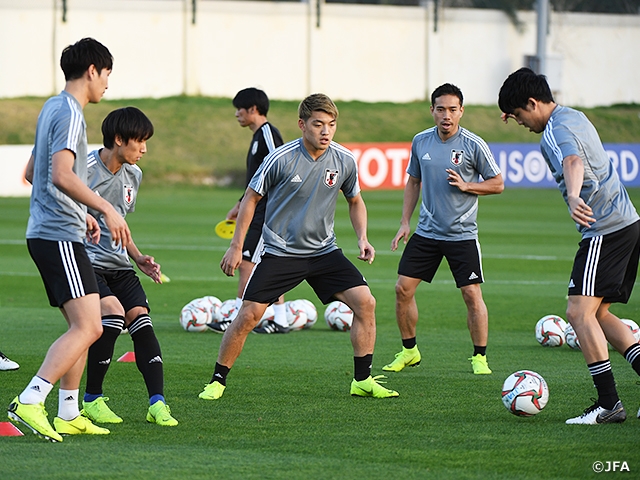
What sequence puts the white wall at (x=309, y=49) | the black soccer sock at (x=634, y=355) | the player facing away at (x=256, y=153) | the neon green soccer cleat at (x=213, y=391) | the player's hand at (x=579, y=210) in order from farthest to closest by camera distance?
the white wall at (x=309, y=49)
the player facing away at (x=256, y=153)
the neon green soccer cleat at (x=213, y=391)
the black soccer sock at (x=634, y=355)
the player's hand at (x=579, y=210)

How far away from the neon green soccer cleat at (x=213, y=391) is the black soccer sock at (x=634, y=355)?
2732mm

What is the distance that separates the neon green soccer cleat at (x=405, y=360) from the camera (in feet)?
29.6

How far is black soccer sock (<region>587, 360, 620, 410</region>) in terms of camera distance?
6727 mm

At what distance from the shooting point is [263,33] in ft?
160

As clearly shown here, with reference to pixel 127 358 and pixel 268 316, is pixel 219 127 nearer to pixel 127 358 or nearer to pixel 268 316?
pixel 268 316

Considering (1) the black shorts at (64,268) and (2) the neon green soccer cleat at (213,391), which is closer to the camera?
(1) the black shorts at (64,268)

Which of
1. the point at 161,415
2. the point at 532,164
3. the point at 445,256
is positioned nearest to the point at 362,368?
the point at 445,256

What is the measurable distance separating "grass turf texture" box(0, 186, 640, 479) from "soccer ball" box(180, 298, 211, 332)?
0.24m

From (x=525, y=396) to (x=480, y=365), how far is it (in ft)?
6.42

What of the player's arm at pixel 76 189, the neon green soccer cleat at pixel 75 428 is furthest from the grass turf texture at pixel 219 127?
the player's arm at pixel 76 189

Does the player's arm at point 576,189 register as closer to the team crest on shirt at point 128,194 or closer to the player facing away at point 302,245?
the player facing away at point 302,245

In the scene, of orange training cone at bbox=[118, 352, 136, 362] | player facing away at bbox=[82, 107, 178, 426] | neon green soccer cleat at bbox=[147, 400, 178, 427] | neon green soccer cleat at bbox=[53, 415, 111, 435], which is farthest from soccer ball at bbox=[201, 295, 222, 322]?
neon green soccer cleat at bbox=[53, 415, 111, 435]

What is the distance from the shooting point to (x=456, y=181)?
8.90 metres

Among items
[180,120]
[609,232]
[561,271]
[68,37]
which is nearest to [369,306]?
[609,232]
